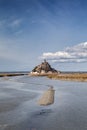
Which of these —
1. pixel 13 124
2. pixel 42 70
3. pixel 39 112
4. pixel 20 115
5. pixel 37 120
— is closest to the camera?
pixel 13 124

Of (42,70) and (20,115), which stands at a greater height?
(42,70)

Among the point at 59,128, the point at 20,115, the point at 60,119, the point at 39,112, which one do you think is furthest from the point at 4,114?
the point at 59,128

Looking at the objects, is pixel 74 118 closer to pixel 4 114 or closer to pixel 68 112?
pixel 68 112

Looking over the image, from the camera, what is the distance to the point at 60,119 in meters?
21.3

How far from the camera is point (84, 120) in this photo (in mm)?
20609

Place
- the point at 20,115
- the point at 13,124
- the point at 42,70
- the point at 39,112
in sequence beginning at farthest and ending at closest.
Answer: the point at 42,70 < the point at 39,112 < the point at 20,115 < the point at 13,124

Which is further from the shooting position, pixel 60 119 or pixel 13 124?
pixel 60 119

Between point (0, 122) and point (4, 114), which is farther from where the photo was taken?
point (4, 114)

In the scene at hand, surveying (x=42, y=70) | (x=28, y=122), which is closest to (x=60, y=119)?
(x=28, y=122)

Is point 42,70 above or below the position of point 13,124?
above

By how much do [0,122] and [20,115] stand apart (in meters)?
3.23

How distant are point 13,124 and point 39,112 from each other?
5.50 meters

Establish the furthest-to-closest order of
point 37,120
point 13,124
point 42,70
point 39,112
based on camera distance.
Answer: point 42,70 → point 39,112 → point 37,120 → point 13,124

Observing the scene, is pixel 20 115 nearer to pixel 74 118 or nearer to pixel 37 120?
pixel 37 120
